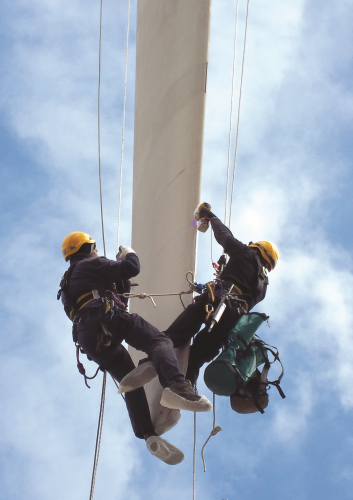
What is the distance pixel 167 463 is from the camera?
6.11 metres

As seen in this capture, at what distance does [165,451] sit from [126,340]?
836 millimetres

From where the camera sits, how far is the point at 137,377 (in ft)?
20.2

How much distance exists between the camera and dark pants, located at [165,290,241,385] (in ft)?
21.6

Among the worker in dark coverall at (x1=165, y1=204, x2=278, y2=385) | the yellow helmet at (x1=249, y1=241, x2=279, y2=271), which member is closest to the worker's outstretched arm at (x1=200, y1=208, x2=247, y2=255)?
the worker in dark coverall at (x1=165, y1=204, x2=278, y2=385)

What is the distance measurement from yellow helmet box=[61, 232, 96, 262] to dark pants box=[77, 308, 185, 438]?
2.05 ft

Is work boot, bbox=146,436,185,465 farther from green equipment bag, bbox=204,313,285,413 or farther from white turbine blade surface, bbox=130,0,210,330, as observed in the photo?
white turbine blade surface, bbox=130,0,210,330

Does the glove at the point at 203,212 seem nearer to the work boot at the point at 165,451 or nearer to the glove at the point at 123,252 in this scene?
the glove at the point at 123,252

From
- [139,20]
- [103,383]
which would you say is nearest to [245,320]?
[103,383]

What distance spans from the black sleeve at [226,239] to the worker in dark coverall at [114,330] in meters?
0.83

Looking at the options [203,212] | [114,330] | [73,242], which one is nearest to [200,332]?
[114,330]

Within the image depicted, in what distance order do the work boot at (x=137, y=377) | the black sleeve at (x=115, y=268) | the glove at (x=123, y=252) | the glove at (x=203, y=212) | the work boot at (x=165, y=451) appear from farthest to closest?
the glove at (x=203, y=212), the glove at (x=123, y=252), the black sleeve at (x=115, y=268), the work boot at (x=137, y=377), the work boot at (x=165, y=451)

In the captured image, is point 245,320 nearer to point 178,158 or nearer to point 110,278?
point 110,278

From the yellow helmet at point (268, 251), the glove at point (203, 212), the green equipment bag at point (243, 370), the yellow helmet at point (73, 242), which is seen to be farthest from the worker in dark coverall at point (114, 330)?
the yellow helmet at point (268, 251)

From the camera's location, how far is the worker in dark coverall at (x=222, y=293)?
6.66m
